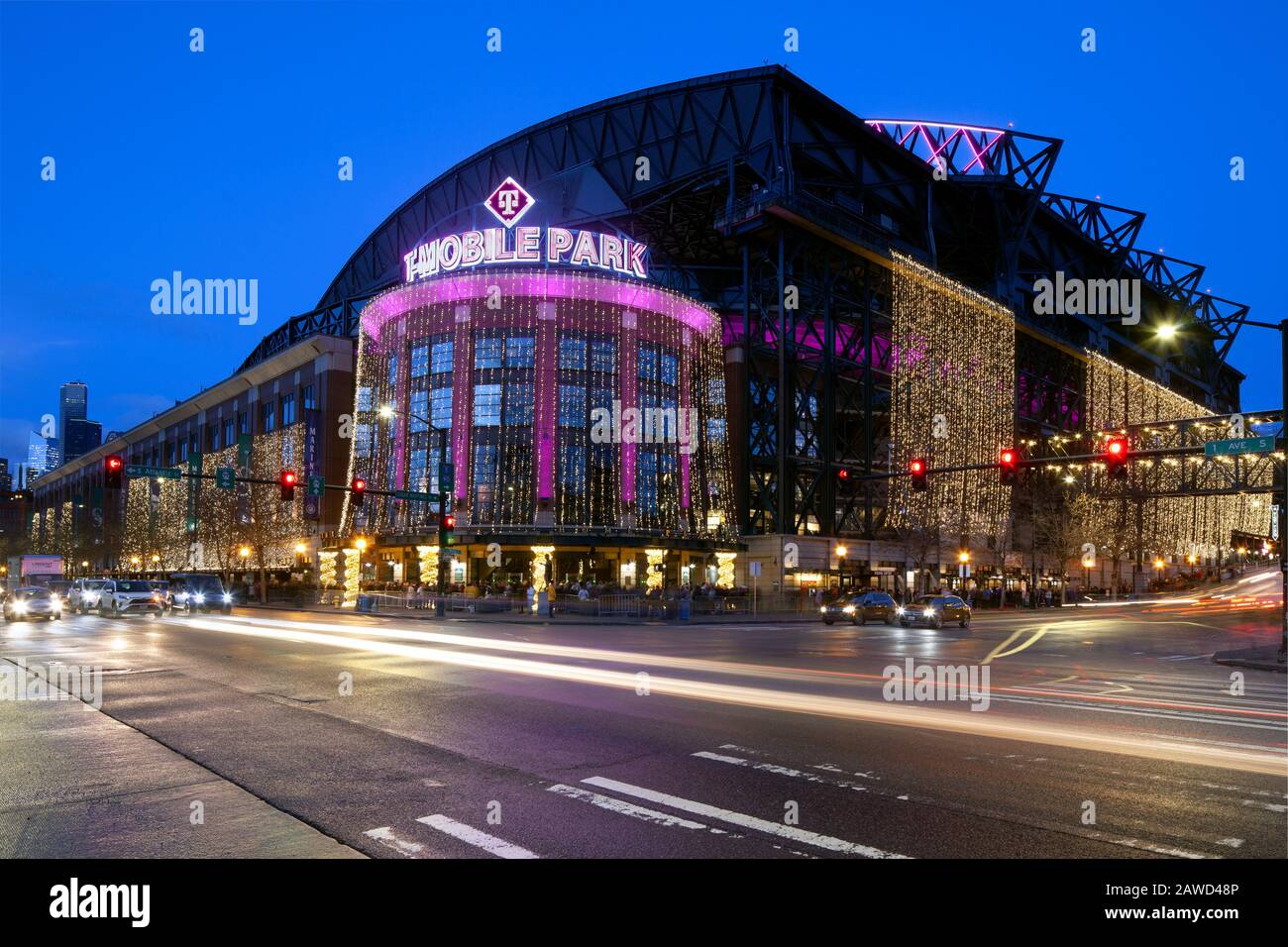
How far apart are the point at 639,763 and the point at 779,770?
1.45 meters

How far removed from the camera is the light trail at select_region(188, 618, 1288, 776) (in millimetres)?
10017

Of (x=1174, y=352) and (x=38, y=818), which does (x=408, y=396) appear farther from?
(x=1174, y=352)

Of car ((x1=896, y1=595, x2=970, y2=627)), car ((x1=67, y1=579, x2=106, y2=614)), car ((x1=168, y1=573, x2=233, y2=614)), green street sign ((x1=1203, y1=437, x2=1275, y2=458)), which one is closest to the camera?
green street sign ((x1=1203, y1=437, x2=1275, y2=458))

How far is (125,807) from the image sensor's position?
7.59 m

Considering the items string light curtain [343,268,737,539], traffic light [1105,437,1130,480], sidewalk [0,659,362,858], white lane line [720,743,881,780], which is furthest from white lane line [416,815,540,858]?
string light curtain [343,268,737,539]

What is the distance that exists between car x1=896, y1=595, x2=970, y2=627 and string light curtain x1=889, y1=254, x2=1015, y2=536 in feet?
86.9

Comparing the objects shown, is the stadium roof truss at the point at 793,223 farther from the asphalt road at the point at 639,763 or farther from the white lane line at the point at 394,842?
the white lane line at the point at 394,842

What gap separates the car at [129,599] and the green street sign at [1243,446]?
4391 cm

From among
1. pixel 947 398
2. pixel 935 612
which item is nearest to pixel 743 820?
pixel 935 612

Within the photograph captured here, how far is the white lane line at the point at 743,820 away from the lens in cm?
649

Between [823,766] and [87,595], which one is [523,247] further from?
[823,766]

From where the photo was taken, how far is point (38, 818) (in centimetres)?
724

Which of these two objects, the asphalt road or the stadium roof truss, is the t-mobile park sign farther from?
the asphalt road
